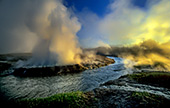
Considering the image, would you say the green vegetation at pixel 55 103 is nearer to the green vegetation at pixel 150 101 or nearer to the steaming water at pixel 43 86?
the green vegetation at pixel 150 101

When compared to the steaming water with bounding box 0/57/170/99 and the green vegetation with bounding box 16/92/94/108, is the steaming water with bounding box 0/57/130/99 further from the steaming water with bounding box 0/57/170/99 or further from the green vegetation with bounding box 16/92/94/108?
the green vegetation with bounding box 16/92/94/108

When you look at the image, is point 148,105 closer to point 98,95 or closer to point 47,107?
point 98,95

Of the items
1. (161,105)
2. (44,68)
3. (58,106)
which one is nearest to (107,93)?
(161,105)

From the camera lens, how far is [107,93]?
8.38 m

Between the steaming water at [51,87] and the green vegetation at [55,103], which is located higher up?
the green vegetation at [55,103]

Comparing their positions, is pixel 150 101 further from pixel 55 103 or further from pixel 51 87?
pixel 51 87

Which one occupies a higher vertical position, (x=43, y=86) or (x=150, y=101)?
(x=150, y=101)

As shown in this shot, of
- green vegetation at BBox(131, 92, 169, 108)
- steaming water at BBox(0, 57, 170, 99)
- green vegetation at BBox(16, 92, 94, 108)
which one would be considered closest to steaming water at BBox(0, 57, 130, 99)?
steaming water at BBox(0, 57, 170, 99)

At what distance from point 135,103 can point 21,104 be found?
892 cm

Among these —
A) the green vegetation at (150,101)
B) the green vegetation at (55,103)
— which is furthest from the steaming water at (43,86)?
the green vegetation at (150,101)

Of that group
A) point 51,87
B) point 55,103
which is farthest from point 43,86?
point 55,103

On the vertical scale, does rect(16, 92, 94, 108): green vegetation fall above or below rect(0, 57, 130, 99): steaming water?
above

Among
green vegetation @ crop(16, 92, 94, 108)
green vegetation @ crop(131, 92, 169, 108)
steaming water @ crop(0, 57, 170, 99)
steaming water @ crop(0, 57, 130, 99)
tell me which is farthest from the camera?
steaming water @ crop(0, 57, 130, 99)

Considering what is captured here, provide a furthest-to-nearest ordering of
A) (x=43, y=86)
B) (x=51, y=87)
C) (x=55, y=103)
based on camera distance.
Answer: (x=43, y=86) < (x=51, y=87) < (x=55, y=103)
